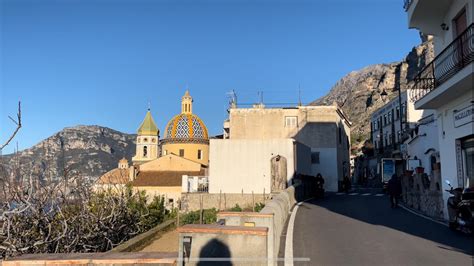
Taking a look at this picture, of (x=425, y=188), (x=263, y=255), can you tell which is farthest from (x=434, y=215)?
(x=263, y=255)

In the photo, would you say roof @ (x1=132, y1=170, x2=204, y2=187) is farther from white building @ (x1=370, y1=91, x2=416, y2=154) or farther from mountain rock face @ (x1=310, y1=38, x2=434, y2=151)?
mountain rock face @ (x1=310, y1=38, x2=434, y2=151)

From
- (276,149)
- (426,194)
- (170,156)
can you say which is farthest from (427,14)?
(170,156)

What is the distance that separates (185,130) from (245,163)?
35.6 metres

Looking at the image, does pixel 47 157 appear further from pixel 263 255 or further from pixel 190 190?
pixel 190 190

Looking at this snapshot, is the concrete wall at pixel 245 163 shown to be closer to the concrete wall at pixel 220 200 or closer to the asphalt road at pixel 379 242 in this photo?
the concrete wall at pixel 220 200

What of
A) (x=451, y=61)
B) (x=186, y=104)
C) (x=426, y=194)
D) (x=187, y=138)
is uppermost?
(x=186, y=104)

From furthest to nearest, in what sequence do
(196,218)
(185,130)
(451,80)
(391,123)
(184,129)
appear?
(184,129)
(185,130)
(391,123)
(196,218)
(451,80)

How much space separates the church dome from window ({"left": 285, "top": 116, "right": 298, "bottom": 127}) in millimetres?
25678

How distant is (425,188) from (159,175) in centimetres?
4389

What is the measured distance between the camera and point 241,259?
18.1ft

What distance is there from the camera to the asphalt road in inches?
311

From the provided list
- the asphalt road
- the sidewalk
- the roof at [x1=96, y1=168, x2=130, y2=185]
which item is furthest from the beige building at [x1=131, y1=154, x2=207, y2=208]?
the asphalt road

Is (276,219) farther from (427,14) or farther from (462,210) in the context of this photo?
(427,14)

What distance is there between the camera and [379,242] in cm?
966
